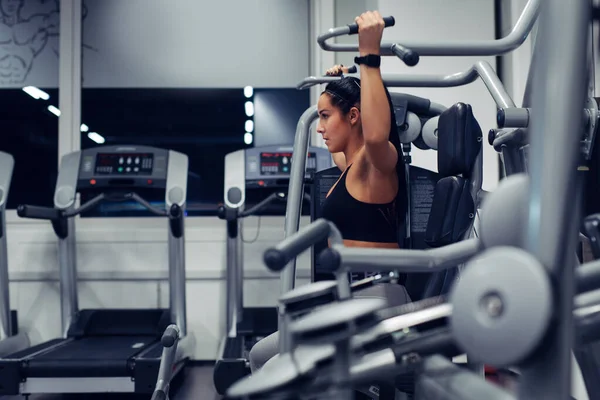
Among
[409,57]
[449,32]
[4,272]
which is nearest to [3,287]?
[4,272]

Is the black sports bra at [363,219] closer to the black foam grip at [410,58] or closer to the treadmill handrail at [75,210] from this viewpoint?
the black foam grip at [410,58]

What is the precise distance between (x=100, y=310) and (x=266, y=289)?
117 cm

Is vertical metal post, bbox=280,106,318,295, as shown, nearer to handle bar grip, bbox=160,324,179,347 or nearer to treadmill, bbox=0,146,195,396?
handle bar grip, bbox=160,324,179,347

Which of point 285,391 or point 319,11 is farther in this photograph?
point 319,11

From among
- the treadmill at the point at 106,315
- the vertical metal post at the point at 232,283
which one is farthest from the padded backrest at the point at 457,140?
→ the vertical metal post at the point at 232,283

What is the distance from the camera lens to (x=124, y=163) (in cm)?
341

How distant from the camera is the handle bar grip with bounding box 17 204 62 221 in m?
3.13

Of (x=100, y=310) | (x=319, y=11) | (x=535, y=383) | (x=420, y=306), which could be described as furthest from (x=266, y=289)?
(x=535, y=383)

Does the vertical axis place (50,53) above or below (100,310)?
above

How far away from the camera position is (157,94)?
14.4 ft

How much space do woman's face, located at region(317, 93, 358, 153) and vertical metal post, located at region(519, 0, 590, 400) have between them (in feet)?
4.70

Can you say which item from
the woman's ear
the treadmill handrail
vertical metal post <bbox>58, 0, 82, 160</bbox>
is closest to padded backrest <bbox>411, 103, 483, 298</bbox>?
the woman's ear

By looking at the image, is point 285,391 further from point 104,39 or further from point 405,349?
point 104,39

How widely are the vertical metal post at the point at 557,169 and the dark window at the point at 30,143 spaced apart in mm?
4314
